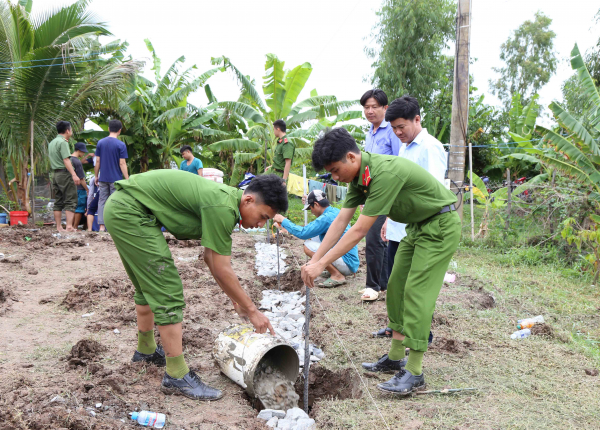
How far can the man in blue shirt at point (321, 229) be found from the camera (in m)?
5.27

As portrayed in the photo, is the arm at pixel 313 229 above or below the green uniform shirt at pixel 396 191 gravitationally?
below

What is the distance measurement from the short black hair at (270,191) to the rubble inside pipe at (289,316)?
66.4 inches

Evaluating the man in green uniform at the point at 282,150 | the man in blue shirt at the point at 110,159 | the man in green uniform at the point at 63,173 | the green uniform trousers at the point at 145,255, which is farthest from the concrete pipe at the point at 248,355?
the man in green uniform at the point at 63,173

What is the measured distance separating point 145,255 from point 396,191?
1.63 meters

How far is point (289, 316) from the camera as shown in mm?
4977

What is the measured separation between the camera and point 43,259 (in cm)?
670

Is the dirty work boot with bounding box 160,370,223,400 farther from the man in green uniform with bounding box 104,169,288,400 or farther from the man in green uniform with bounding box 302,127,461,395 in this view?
the man in green uniform with bounding box 302,127,461,395

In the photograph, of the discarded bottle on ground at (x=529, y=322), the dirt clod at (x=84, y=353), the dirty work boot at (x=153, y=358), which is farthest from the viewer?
the discarded bottle on ground at (x=529, y=322)

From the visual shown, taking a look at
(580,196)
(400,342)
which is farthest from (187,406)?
(580,196)

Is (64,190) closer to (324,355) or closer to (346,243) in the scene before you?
(324,355)

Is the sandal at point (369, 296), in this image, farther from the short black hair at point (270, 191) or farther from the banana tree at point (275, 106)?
the banana tree at point (275, 106)

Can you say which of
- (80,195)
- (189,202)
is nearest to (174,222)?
(189,202)

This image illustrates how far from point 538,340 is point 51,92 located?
33.8ft

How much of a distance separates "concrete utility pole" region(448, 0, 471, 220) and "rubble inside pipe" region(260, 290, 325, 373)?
446 cm
